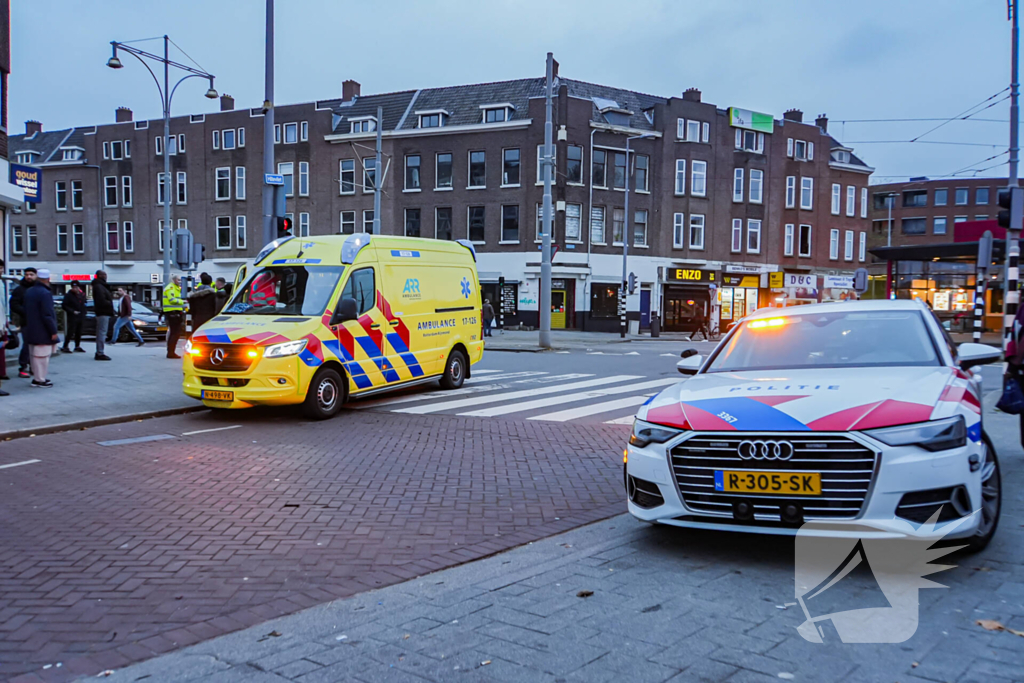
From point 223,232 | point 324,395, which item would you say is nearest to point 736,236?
point 223,232

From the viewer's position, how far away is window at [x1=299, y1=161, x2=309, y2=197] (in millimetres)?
45375

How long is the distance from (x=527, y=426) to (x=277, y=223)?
280 inches

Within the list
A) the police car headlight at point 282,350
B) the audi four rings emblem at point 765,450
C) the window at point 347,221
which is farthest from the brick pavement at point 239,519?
the window at point 347,221

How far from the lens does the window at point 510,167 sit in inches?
1619

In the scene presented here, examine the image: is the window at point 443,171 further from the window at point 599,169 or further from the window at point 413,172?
the window at point 599,169

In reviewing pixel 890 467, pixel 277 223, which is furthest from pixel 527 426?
pixel 277 223

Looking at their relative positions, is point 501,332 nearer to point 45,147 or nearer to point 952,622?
point 952,622

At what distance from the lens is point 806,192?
4825cm

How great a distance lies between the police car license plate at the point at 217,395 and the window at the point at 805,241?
147ft

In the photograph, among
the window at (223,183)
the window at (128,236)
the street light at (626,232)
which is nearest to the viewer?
the street light at (626,232)

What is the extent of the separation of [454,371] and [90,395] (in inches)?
218

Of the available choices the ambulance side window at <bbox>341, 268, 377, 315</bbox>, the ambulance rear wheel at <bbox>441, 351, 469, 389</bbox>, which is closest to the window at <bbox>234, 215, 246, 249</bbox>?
the ambulance rear wheel at <bbox>441, 351, 469, 389</bbox>

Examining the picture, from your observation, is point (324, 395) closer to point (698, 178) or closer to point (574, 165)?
point (574, 165)

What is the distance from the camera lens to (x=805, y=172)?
4812 cm
